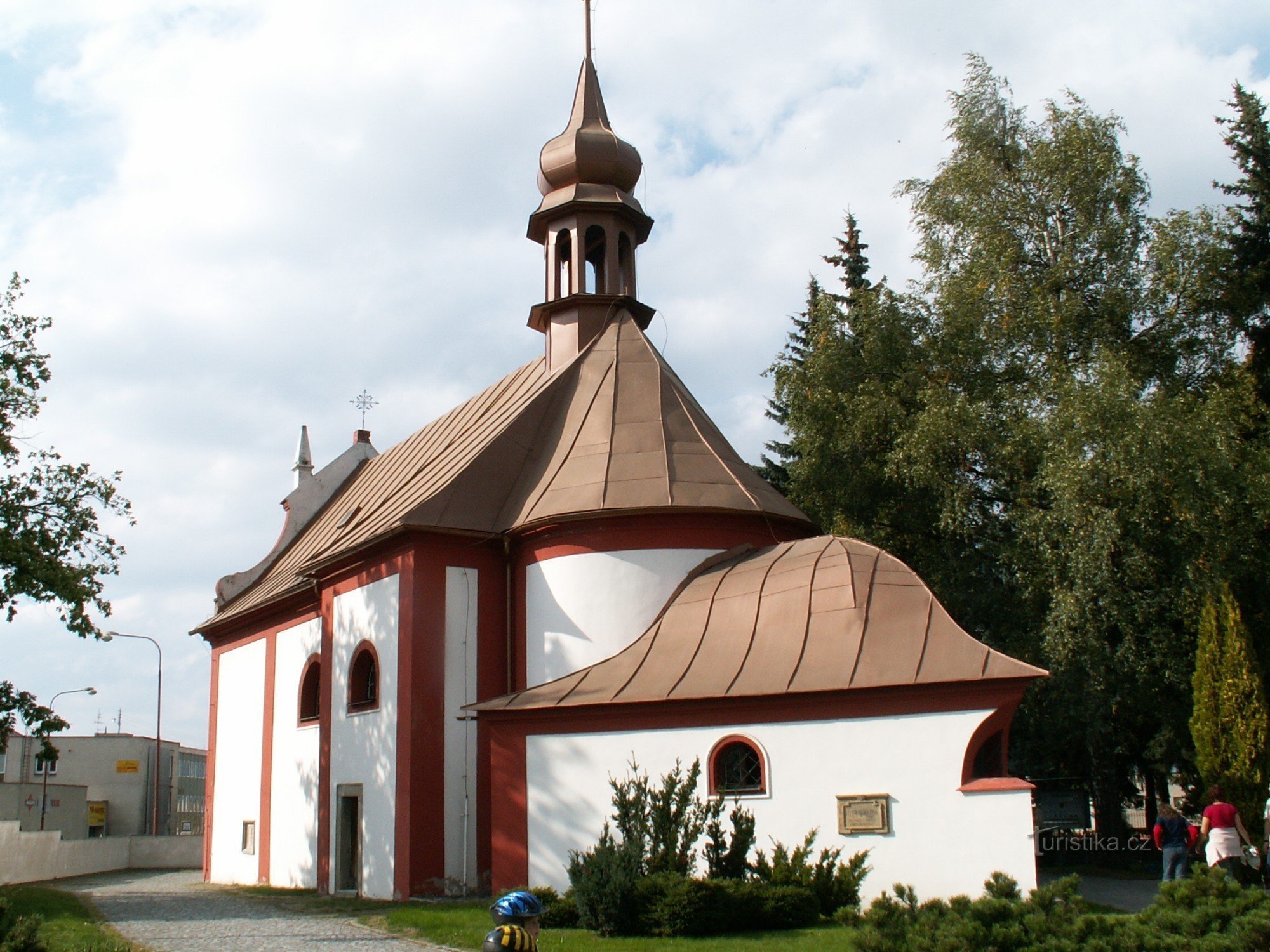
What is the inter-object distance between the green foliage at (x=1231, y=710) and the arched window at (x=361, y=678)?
13.2 metres

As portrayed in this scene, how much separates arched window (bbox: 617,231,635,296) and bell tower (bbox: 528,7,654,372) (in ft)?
0.04

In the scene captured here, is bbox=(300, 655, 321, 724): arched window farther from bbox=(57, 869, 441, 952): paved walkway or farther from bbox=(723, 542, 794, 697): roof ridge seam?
bbox=(723, 542, 794, 697): roof ridge seam

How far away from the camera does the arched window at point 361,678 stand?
62.7 feet

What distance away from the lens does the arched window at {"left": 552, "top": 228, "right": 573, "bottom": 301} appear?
Answer: 23578mm

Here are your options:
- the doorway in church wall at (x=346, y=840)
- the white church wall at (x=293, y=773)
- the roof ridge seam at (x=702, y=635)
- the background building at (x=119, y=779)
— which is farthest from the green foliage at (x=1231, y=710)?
the background building at (x=119, y=779)

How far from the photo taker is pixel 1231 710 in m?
18.6

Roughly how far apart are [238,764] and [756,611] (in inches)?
567

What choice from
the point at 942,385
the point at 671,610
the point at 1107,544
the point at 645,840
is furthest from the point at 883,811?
the point at 942,385

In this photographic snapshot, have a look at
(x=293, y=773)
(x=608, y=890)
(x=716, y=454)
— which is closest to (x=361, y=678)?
(x=293, y=773)

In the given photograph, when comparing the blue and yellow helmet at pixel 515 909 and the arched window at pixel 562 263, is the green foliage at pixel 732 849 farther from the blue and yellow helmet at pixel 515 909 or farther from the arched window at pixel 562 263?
the arched window at pixel 562 263

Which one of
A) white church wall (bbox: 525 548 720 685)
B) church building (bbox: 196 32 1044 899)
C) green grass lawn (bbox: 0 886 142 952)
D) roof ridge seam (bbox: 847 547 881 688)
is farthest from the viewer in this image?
white church wall (bbox: 525 548 720 685)

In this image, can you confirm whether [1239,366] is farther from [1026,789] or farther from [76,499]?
[76,499]

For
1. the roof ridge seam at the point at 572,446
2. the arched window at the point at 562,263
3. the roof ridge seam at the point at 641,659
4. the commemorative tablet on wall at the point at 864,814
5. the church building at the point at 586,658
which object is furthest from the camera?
the arched window at the point at 562,263

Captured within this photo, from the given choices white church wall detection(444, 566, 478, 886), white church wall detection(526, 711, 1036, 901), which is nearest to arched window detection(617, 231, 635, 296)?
white church wall detection(444, 566, 478, 886)
